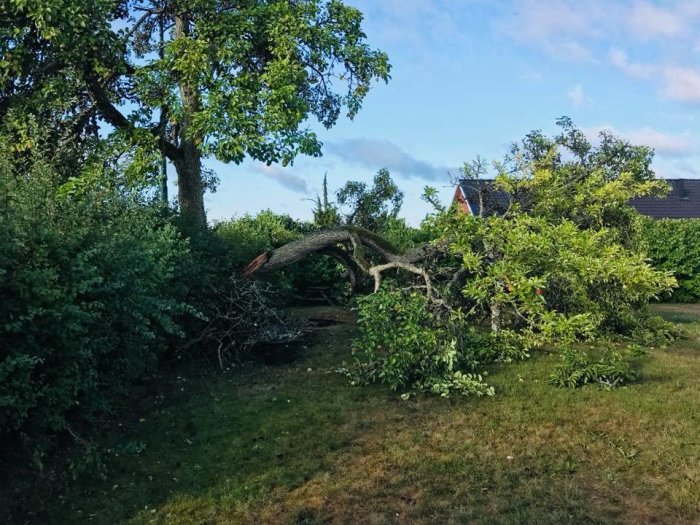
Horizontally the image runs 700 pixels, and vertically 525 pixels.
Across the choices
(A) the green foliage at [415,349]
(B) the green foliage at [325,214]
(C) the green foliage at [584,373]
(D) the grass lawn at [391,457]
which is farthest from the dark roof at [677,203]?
(D) the grass lawn at [391,457]

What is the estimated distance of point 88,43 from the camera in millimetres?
10914

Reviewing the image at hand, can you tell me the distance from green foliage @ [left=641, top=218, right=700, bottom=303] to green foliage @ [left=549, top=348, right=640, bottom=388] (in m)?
13.4

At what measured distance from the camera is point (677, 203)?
34406 millimetres

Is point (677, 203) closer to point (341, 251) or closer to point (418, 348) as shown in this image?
point (341, 251)

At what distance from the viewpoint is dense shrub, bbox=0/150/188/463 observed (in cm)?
506

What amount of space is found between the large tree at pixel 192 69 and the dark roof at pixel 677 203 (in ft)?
79.5

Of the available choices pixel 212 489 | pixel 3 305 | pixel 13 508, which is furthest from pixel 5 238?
pixel 212 489

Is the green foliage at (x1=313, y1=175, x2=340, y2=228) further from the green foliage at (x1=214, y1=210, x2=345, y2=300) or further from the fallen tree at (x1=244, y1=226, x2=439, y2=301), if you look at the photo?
the fallen tree at (x1=244, y1=226, x2=439, y2=301)

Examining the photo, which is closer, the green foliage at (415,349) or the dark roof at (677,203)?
the green foliage at (415,349)

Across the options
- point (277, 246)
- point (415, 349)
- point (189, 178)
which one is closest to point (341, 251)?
point (277, 246)

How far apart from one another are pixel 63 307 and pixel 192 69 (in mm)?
6871

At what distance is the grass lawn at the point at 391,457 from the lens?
465cm

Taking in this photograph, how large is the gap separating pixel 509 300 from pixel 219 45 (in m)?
6.88

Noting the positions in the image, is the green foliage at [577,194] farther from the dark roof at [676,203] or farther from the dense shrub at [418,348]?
the dark roof at [676,203]
